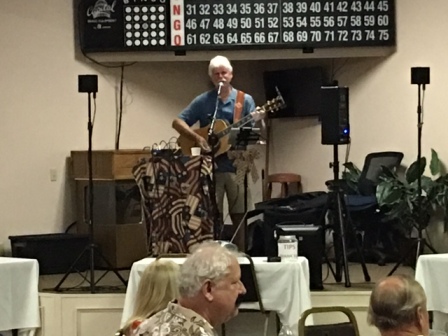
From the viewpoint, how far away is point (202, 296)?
2715 millimetres

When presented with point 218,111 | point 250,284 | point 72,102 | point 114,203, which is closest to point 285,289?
point 250,284

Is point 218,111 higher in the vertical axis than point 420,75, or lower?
lower

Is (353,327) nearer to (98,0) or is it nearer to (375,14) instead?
(375,14)

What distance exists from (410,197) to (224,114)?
1.49m

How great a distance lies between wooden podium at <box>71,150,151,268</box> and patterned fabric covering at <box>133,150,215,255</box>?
3.70ft

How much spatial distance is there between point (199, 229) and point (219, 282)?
307 cm

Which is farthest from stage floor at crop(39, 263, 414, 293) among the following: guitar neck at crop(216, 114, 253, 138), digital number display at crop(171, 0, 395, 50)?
digital number display at crop(171, 0, 395, 50)

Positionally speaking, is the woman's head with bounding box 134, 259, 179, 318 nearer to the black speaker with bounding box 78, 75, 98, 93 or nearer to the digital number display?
the black speaker with bounding box 78, 75, 98, 93

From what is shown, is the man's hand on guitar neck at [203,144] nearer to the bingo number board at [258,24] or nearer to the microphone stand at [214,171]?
the microphone stand at [214,171]

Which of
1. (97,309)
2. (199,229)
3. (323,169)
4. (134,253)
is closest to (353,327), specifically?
(199,229)

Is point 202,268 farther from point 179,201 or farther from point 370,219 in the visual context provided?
point 370,219

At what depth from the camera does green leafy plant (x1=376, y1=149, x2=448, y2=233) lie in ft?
21.8

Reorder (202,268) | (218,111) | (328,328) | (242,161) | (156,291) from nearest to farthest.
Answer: (202,268) < (156,291) < (328,328) < (242,161) < (218,111)

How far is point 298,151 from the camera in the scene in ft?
26.5
